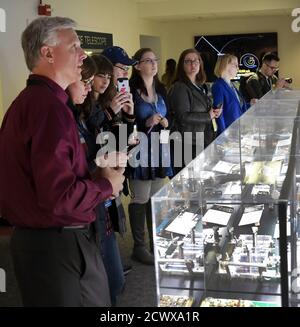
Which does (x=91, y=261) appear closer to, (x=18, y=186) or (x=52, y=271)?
(x=52, y=271)

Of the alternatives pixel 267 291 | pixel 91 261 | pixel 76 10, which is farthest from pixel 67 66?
pixel 76 10

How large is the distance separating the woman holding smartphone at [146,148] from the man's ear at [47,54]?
75.5 inches

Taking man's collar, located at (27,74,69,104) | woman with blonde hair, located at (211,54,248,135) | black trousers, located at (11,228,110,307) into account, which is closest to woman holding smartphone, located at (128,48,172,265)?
woman with blonde hair, located at (211,54,248,135)

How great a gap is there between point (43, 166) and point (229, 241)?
640 millimetres

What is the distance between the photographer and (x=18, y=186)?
1480 millimetres

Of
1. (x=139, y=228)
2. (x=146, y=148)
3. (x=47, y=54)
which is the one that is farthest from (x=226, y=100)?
(x=47, y=54)

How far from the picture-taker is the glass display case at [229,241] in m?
1.52

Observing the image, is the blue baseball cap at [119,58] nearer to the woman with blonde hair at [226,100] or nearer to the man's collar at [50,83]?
the woman with blonde hair at [226,100]

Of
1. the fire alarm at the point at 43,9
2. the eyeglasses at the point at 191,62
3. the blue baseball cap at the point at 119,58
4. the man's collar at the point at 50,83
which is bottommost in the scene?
the man's collar at the point at 50,83

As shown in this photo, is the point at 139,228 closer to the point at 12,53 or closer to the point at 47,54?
the point at 47,54

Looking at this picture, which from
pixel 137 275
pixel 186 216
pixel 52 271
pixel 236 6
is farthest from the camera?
pixel 236 6

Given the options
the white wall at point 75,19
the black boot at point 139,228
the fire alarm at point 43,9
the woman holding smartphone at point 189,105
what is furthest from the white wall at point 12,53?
the black boot at point 139,228

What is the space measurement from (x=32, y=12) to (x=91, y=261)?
181 inches

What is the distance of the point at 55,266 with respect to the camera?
61.0 inches
